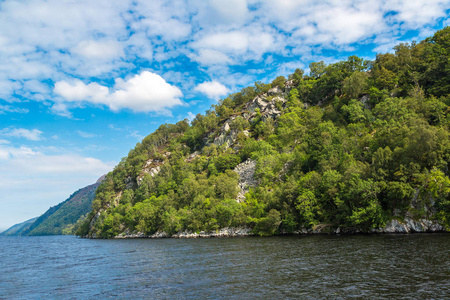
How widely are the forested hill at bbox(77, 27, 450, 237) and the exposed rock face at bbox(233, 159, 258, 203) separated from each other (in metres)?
0.70

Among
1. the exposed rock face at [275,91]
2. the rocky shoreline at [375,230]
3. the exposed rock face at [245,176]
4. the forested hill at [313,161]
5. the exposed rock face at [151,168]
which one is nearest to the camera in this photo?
the rocky shoreline at [375,230]

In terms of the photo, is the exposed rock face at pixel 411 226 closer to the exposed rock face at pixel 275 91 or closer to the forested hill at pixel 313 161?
the forested hill at pixel 313 161

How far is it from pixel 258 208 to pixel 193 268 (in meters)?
48.5

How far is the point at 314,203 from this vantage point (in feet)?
236

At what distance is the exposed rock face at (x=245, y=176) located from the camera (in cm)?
10631

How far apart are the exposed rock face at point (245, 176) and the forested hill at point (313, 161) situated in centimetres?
70

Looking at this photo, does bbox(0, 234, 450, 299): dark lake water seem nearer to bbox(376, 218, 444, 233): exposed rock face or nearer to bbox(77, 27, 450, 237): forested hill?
bbox(376, 218, 444, 233): exposed rock face

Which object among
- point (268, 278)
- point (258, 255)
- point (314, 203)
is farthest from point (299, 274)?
point (314, 203)

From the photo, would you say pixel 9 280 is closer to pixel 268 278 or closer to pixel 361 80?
pixel 268 278

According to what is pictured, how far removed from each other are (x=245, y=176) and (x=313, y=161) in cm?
3248

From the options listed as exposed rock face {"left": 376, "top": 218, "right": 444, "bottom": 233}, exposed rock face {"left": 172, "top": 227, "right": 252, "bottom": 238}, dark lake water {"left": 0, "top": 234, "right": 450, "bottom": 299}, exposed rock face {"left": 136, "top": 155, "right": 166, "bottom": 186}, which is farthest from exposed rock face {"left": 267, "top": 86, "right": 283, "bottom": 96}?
dark lake water {"left": 0, "top": 234, "right": 450, "bottom": 299}

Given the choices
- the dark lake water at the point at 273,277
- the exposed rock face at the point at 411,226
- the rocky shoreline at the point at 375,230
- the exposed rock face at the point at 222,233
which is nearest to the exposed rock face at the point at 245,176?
the exposed rock face at the point at 222,233

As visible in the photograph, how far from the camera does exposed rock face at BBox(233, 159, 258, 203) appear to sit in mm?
106312

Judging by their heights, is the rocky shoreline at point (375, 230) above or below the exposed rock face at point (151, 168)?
below
